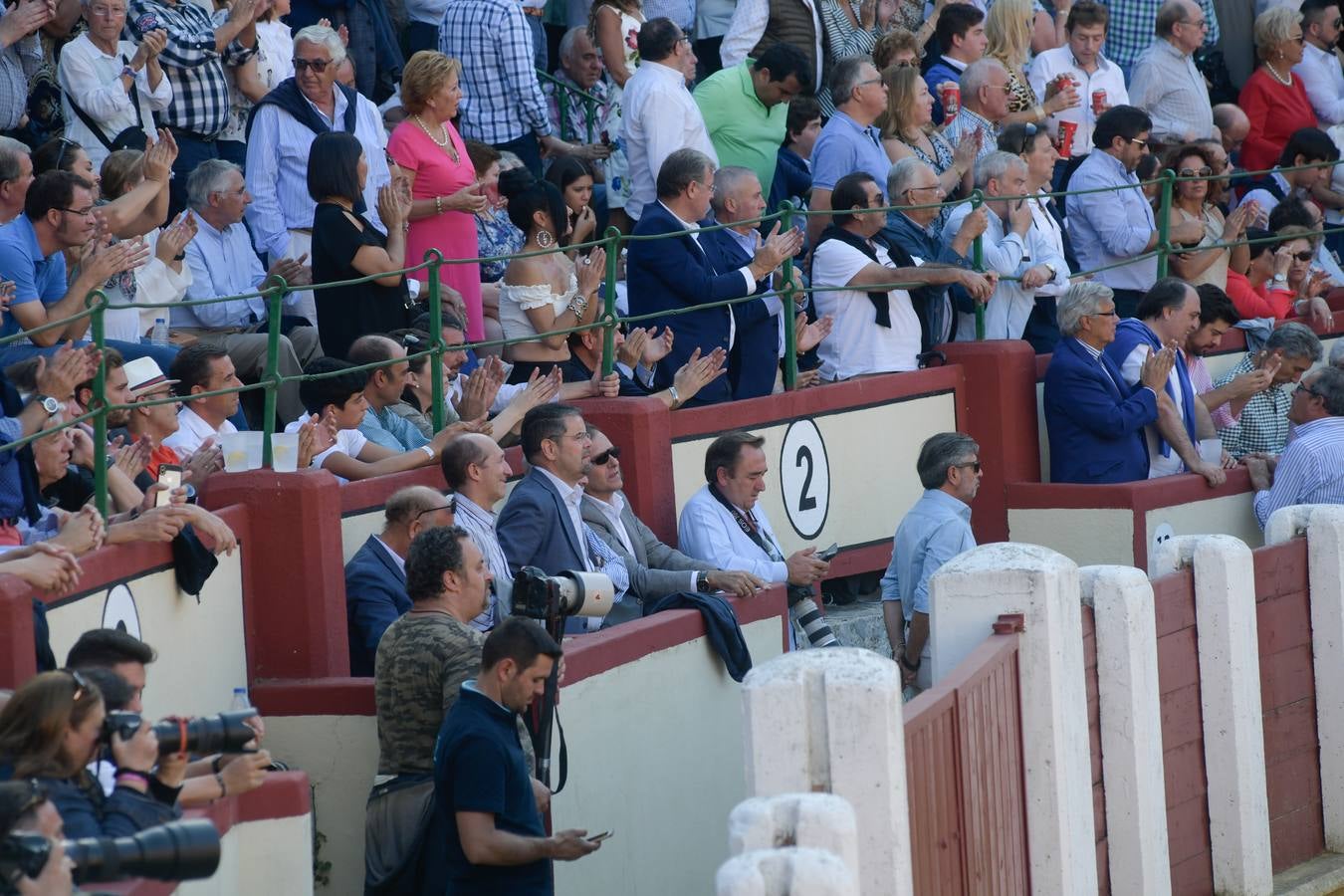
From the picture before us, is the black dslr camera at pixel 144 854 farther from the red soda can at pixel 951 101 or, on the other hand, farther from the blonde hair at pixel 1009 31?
the blonde hair at pixel 1009 31

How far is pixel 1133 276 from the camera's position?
12.5 m

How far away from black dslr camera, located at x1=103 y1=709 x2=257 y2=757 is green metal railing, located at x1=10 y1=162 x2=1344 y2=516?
6.05ft

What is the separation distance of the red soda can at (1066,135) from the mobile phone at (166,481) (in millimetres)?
7364

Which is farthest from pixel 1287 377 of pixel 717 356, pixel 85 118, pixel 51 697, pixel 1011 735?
pixel 51 697

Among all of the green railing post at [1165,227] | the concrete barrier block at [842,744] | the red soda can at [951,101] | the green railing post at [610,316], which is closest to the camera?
the concrete barrier block at [842,744]

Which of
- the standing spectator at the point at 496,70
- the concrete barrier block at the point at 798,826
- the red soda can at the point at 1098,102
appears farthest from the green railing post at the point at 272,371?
the red soda can at the point at 1098,102

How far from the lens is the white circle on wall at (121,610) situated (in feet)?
22.6

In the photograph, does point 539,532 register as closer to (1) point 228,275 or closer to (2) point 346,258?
(2) point 346,258

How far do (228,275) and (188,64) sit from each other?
121cm

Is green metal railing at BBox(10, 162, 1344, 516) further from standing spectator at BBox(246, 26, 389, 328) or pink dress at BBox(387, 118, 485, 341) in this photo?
standing spectator at BBox(246, 26, 389, 328)

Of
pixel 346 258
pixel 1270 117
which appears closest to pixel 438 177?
pixel 346 258

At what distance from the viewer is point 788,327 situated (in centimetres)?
1038

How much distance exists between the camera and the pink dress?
10.2 meters

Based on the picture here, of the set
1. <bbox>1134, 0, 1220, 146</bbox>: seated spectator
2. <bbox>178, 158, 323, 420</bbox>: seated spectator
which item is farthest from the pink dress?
<bbox>1134, 0, 1220, 146</bbox>: seated spectator
